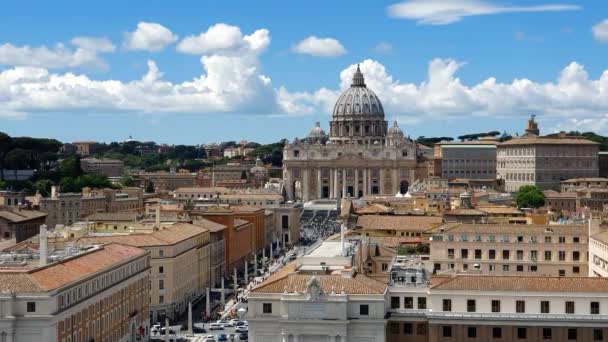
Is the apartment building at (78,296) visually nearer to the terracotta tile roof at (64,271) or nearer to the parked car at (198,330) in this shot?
the terracotta tile roof at (64,271)

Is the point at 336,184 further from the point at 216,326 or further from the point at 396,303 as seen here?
the point at 396,303

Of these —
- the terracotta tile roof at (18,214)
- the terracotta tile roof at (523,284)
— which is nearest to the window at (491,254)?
the terracotta tile roof at (523,284)

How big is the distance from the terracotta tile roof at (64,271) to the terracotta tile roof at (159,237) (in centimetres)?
438

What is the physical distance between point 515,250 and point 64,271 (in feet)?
71.5

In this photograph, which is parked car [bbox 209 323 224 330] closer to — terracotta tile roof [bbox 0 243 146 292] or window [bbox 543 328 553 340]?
terracotta tile roof [bbox 0 243 146 292]

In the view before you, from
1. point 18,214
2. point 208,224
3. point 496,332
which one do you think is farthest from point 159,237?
point 496,332

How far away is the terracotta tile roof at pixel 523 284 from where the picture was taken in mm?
35250

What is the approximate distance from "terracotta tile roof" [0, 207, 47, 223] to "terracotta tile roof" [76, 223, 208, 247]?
56.3ft

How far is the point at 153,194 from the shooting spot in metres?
144

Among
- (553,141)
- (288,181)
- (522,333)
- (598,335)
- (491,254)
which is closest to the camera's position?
(598,335)

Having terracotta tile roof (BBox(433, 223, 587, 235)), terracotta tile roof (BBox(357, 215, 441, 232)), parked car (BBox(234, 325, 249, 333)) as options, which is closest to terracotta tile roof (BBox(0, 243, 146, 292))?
parked car (BBox(234, 325, 249, 333))

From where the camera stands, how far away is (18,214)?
8888 centimetres

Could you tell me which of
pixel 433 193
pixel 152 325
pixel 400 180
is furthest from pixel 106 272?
pixel 400 180

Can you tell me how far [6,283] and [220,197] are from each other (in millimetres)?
93568
